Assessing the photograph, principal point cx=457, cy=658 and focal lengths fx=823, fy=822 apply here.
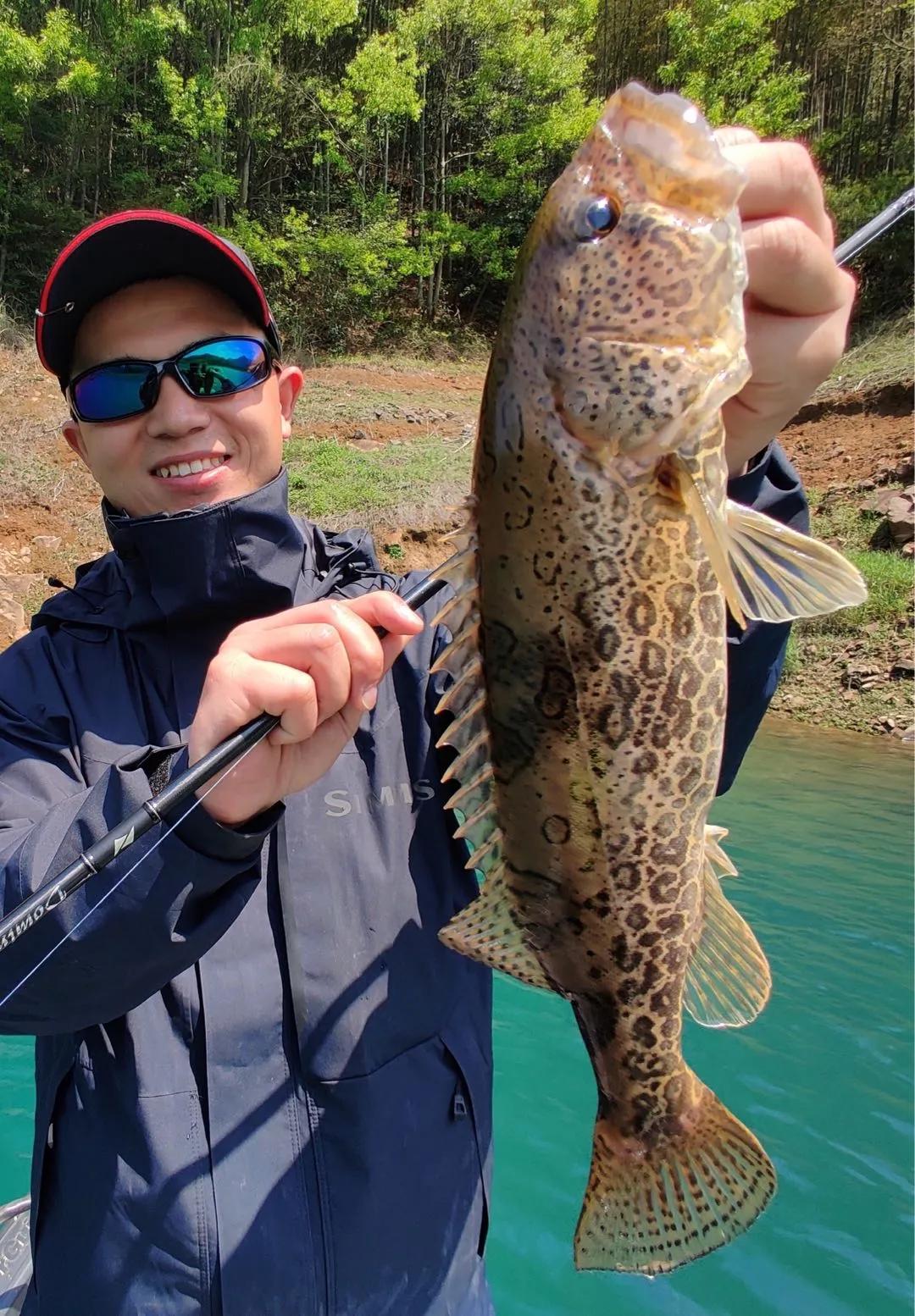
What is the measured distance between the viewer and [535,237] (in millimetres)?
1812

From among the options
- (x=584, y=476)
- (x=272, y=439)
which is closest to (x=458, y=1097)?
(x=584, y=476)

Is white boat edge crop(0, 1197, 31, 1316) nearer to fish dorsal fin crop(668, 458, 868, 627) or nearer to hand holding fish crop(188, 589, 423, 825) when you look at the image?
hand holding fish crop(188, 589, 423, 825)

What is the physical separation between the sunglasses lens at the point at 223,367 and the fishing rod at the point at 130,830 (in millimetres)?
1215

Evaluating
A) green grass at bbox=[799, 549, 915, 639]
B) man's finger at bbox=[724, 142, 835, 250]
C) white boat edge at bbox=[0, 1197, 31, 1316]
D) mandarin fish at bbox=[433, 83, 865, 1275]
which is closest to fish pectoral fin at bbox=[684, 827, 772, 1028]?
mandarin fish at bbox=[433, 83, 865, 1275]

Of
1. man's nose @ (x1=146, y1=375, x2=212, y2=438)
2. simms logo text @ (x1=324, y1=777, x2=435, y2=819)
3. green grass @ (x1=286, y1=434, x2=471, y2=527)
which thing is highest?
man's nose @ (x1=146, y1=375, x2=212, y2=438)

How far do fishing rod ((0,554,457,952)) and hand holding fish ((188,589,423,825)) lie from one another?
0.04 metres

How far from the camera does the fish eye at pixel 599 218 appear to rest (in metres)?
1.75

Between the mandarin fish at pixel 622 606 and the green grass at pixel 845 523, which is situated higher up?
the mandarin fish at pixel 622 606

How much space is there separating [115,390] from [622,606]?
1604 mm

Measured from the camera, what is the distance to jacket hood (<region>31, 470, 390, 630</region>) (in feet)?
7.57

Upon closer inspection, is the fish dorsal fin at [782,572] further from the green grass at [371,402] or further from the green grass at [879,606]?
the green grass at [371,402]

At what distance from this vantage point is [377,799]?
7.52 ft

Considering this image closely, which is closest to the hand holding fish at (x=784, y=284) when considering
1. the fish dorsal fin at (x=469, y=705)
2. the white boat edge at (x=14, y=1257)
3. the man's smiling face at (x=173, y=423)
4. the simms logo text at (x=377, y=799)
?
the fish dorsal fin at (x=469, y=705)

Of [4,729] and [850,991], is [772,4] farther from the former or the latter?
[4,729]
